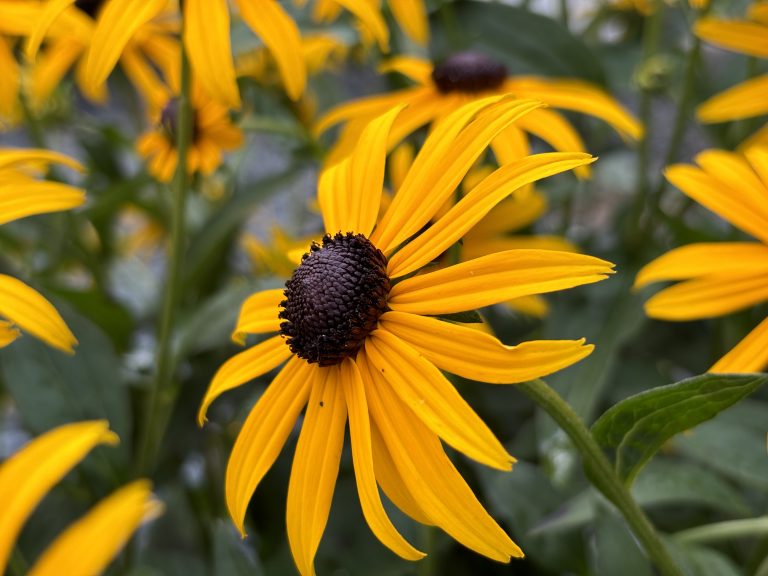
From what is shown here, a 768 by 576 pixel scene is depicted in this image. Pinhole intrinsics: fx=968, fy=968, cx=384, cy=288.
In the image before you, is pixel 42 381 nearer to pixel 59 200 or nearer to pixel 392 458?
pixel 59 200

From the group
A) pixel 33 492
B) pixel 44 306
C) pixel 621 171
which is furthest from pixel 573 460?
pixel 621 171

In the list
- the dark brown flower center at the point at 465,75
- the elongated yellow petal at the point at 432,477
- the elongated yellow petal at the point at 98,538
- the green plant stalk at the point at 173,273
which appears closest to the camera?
the elongated yellow petal at the point at 98,538

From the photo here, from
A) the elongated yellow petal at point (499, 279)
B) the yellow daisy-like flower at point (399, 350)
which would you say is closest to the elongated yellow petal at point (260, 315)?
the yellow daisy-like flower at point (399, 350)

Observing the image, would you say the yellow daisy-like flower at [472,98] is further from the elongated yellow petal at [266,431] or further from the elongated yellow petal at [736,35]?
the elongated yellow petal at [266,431]

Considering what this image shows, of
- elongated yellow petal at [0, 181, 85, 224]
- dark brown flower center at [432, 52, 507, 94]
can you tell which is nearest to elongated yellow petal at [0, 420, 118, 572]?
elongated yellow petal at [0, 181, 85, 224]

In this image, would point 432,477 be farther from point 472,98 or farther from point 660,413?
point 472,98

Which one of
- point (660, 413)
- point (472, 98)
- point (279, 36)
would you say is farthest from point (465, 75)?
point (660, 413)

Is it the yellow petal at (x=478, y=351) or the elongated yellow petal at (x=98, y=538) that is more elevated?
the elongated yellow petal at (x=98, y=538)

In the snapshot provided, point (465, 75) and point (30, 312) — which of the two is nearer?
point (30, 312)
